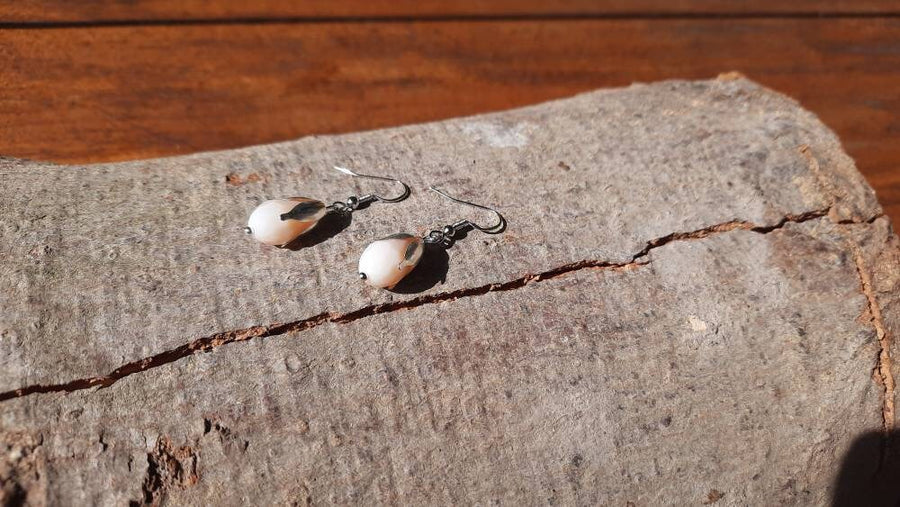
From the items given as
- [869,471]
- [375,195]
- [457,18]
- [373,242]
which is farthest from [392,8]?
[869,471]

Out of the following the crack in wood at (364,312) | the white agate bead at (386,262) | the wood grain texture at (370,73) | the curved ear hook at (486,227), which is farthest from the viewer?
the wood grain texture at (370,73)

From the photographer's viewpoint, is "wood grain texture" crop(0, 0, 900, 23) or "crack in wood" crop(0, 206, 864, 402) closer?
"crack in wood" crop(0, 206, 864, 402)

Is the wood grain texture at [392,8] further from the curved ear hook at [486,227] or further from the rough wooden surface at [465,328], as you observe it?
the curved ear hook at [486,227]

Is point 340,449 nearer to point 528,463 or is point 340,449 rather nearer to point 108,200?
point 528,463

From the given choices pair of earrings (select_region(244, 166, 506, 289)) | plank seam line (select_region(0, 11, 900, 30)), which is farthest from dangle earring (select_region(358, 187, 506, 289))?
plank seam line (select_region(0, 11, 900, 30))

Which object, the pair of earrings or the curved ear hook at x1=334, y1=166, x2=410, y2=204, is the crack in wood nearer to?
the pair of earrings

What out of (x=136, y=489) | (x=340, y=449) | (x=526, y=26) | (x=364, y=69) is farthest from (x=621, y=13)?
(x=136, y=489)

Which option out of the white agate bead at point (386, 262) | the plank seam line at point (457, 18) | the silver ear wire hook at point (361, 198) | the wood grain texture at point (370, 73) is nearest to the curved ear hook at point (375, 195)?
the silver ear wire hook at point (361, 198)

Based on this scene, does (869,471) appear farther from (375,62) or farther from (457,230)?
(375,62)
